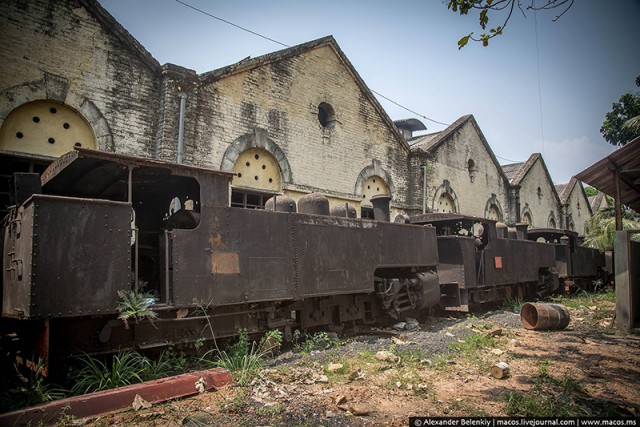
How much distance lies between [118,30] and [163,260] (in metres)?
6.34

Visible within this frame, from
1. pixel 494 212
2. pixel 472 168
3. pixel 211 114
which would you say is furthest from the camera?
pixel 494 212

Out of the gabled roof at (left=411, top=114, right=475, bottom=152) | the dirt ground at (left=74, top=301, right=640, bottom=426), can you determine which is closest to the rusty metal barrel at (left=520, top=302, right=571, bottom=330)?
the dirt ground at (left=74, top=301, right=640, bottom=426)

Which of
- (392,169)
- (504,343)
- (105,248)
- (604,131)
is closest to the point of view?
(105,248)

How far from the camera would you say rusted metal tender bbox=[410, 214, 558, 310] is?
33.1 feet

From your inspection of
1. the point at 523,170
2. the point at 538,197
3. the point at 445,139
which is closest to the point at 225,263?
the point at 445,139

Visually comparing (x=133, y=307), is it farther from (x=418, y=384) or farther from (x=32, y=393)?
(x=418, y=384)

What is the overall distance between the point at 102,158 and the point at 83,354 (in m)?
2.13

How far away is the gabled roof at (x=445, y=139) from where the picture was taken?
1712 centimetres

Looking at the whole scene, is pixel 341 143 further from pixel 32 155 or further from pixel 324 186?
pixel 32 155

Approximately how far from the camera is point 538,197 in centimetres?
2548

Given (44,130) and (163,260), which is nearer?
(163,260)

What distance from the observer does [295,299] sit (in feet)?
21.0

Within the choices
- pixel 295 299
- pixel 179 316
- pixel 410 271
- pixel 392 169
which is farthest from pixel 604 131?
pixel 179 316

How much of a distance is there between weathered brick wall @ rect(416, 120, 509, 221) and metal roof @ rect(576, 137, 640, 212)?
777cm
